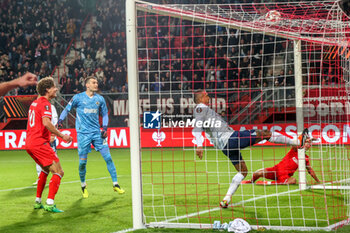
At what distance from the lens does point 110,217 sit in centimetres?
654

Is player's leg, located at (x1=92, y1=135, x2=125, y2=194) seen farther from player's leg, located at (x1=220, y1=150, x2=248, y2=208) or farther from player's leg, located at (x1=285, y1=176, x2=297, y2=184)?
player's leg, located at (x1=285, y1=176, x2=297, y2=184)

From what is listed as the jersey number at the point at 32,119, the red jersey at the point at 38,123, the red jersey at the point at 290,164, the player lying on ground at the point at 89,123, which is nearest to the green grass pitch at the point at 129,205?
the red jersey at the point at 290,164

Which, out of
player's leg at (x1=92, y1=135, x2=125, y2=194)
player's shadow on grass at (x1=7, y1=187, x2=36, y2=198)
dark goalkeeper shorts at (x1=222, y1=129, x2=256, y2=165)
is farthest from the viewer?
player's shadow on grass at (x1=7, y1=187, x2=36, y2=198)

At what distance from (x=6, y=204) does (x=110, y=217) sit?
2.30 meters

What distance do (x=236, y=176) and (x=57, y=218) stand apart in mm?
2490

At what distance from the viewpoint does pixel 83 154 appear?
27.9 feet

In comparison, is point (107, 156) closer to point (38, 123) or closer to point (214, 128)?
point (38, 123)

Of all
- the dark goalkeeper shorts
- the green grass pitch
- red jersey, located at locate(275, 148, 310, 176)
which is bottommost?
the green grass pitch

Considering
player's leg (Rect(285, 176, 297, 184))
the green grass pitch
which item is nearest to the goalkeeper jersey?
the green grass pitch

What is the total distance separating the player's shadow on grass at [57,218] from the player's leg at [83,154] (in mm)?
820

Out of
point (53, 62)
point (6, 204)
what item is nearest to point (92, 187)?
point (6, 204)

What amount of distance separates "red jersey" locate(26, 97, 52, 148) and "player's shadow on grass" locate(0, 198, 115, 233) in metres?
0.99

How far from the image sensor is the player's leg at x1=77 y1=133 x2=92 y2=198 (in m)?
8.41

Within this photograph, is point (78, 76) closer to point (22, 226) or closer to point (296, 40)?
point (296, 40)
